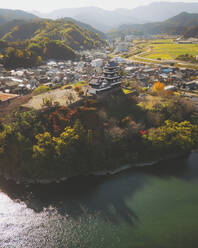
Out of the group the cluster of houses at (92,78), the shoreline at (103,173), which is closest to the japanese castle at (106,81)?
the cluster of houses at (92,78)

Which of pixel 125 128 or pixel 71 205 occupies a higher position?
pixel 125 128

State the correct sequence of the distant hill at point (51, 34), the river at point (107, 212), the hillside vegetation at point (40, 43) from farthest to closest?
the distant hill at point (51, 34) < the hillside vegetation at point (40, 43) < the river at point (107, 212)

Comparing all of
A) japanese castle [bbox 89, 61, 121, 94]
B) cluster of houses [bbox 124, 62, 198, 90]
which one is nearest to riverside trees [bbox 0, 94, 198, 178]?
japanese castle [bbox 89, 61, 121, 94]

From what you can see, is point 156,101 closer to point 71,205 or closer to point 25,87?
point 71,205

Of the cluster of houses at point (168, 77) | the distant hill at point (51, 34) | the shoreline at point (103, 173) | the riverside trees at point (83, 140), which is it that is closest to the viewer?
Result: the shoreline at point (103, 173)

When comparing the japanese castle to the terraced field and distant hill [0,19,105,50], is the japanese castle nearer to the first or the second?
the terraced field

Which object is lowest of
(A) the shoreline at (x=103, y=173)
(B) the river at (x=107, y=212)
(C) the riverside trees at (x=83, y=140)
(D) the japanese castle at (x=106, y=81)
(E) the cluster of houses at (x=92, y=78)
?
(B) the river at (x=107, y=212)

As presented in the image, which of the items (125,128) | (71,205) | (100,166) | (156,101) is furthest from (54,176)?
(156,101)

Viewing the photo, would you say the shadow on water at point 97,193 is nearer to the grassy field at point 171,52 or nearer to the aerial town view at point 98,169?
the aerial town view at point 98,169
